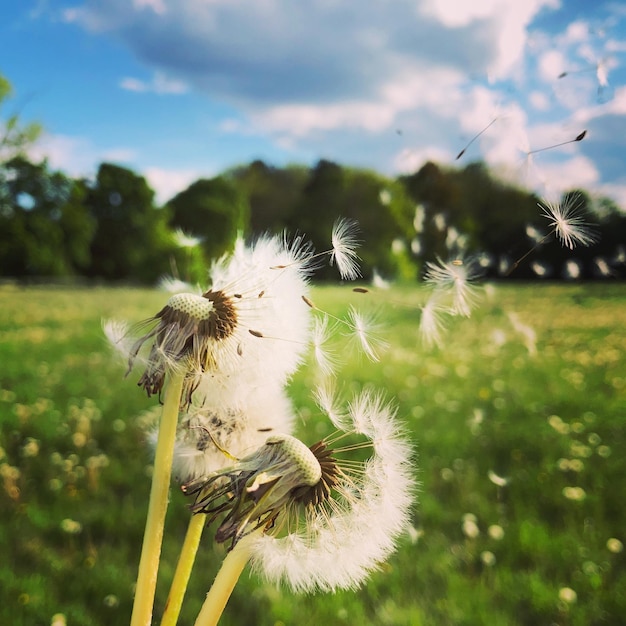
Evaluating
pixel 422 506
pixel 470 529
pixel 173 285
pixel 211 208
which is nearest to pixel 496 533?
pixel 470 529

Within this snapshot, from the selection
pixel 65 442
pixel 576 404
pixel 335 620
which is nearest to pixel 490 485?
pixel 335 620

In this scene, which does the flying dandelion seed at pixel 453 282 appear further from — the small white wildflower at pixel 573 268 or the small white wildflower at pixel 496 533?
the small white wildflower at pixel 496 533

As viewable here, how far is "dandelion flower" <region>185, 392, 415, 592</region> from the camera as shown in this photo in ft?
1.79

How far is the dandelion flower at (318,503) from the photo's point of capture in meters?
0.55

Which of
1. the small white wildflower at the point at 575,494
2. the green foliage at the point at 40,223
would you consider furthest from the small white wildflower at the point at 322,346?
the green foliage at the point at 40,223

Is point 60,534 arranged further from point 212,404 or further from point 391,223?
point 391,223

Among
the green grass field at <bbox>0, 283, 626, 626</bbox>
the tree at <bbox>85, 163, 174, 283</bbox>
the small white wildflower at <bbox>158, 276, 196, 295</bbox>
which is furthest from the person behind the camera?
the tree at <bbox>85, 163, 174, 283</bbox>

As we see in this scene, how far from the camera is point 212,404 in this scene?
27.8 inches

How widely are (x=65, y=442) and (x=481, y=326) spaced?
7184 mm

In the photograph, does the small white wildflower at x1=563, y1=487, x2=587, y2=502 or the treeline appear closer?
the small white wildflower at x1=563, y1=487, x2=587, y2=502

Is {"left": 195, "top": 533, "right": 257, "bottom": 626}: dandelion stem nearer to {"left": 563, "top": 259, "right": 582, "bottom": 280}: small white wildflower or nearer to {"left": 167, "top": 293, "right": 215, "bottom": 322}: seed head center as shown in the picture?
{"left": 167, "top": 293, "right": 215, "bottom": 322}: seed head center

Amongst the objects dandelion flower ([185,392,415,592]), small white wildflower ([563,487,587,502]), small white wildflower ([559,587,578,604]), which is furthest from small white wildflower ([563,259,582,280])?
small white wildflower ([563,487,587,502])

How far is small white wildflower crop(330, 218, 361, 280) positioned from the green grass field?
41mm

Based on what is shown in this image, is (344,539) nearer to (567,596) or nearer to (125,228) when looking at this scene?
(567,596)
